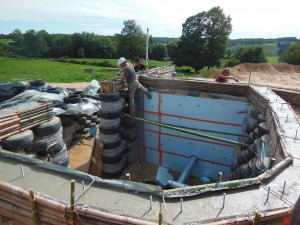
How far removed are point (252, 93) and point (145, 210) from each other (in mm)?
6589

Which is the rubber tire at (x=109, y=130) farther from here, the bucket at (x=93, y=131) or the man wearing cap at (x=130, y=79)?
the bucket at (x=93, y=131)

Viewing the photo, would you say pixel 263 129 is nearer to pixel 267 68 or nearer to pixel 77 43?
pixel 267 68

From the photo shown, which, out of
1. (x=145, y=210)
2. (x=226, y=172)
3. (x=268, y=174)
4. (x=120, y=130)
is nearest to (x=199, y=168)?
(x=226, y=172)

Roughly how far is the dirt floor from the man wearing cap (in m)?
2.90

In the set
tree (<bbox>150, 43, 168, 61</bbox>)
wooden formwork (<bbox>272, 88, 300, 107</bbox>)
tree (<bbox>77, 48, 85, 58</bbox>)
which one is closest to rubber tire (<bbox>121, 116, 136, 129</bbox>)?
wooden formwork (<bbox>272, 88, 300, 107</bbox>)

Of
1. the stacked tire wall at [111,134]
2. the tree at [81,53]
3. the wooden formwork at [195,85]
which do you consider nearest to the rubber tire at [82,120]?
the stacked tire wall at [111,134]

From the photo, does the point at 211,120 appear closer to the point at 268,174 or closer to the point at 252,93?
the point at 252,93

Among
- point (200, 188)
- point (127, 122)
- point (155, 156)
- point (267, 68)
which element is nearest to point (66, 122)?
point (127, 122)

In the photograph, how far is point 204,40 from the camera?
39812mm

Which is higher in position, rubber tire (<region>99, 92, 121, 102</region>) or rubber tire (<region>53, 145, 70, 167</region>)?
rubber tire (<region>99, 92, 121, 102</region>)

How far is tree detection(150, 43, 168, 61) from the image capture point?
6931 cm

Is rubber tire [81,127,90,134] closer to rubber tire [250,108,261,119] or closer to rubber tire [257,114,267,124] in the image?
rubber tire [250,108,261,119]

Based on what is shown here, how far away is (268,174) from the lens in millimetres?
4172

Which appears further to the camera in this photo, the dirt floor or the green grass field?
the green grass field
